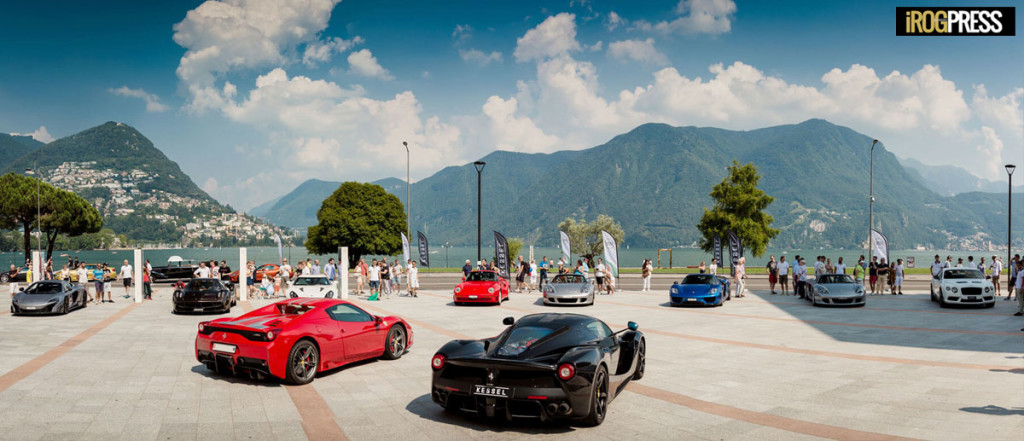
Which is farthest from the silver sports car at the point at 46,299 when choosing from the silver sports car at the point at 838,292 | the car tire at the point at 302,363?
the silver sports car at the point at 838,292

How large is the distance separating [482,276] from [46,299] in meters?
14.8

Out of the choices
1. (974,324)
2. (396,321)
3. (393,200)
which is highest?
(393,200)

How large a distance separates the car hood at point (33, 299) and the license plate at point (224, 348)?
46.9ft

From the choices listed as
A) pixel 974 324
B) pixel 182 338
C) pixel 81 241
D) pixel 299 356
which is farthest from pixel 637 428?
pixel 81 241

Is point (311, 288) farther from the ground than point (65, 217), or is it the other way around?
point (65, 217)

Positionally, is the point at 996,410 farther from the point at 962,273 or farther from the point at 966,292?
the point at 962,273

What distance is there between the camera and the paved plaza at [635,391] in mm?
6363

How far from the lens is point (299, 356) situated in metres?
8.78

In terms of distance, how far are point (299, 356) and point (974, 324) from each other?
1796cm

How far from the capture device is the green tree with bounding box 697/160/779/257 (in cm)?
5844

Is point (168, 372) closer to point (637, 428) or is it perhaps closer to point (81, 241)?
point (637, 428)

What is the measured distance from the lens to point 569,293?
22156 millimetres

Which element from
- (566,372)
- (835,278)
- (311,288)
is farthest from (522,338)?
A: (835,278)

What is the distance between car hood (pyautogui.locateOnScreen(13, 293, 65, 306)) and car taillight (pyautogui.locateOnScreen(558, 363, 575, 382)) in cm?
1986
